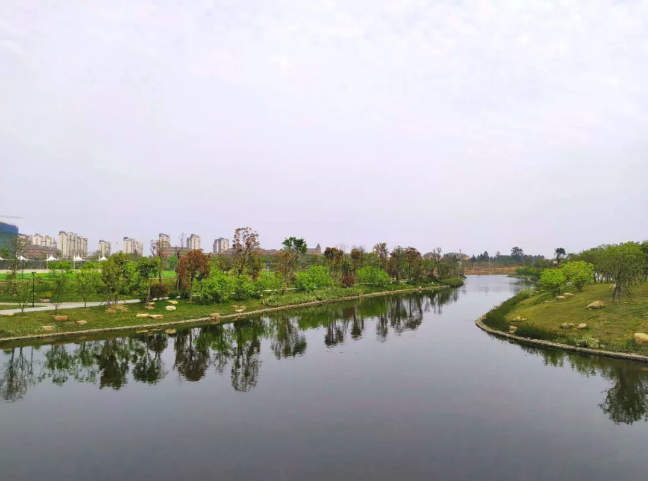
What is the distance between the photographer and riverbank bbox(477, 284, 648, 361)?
2861 cm

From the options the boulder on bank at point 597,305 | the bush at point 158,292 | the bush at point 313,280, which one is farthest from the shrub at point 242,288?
the boulder on bank at point 597,305

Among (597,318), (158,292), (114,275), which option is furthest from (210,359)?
(597,318)

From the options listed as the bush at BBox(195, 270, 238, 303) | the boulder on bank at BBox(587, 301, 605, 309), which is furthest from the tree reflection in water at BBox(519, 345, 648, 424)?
the bush at BBox(195, 270, 238, 303)

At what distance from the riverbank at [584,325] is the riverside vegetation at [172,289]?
31773 mm

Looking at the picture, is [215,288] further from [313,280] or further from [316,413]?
[316,413]

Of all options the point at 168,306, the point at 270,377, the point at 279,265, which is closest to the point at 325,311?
the point at 279,265

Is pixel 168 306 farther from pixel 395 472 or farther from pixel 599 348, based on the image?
pixel 599 348

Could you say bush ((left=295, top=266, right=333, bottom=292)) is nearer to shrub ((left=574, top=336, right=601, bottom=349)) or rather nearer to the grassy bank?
the grassy bank

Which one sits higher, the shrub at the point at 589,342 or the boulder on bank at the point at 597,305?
the boulder on bank at the point at 597,305

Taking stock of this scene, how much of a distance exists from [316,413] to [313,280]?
165ft

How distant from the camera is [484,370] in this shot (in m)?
25.5

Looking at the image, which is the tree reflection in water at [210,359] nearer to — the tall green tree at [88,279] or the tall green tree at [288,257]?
the tall green tree at [88,279]

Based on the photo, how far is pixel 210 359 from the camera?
28.2m

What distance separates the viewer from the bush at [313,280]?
2658 inches
